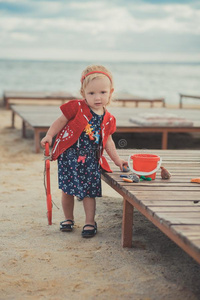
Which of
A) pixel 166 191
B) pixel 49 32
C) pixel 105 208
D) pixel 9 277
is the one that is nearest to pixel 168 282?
pixel 166 191

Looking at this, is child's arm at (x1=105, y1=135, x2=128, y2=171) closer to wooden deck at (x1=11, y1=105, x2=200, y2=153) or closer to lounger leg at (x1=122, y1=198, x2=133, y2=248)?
lounger leg at (x1=122, y1=198, x2=133, y2=248)

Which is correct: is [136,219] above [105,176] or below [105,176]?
below

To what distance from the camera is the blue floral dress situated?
3197 mm

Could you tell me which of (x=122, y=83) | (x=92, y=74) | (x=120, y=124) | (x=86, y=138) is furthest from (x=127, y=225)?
(x=122, y=83)

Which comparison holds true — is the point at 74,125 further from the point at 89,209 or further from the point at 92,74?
the point at 89,209

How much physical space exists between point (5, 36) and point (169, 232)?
6565 cm

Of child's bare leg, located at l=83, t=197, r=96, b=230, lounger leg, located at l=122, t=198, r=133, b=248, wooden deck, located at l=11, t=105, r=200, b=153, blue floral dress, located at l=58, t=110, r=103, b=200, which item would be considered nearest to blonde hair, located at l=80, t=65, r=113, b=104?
blue floral dress, located at l=58, t=110, r=103, b=200

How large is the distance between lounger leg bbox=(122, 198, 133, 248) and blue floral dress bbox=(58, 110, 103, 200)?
36 cm

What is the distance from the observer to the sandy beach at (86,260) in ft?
7.76

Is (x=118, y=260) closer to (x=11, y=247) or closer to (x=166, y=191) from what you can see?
(x=166, y=191)

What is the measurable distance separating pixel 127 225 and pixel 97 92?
0.94m

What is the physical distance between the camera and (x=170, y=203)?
2.55 meters

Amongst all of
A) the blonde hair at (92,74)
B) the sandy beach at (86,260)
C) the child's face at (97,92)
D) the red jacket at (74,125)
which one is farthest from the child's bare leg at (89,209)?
the blonde hair at (92,74)

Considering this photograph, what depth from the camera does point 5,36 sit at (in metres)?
64.2
